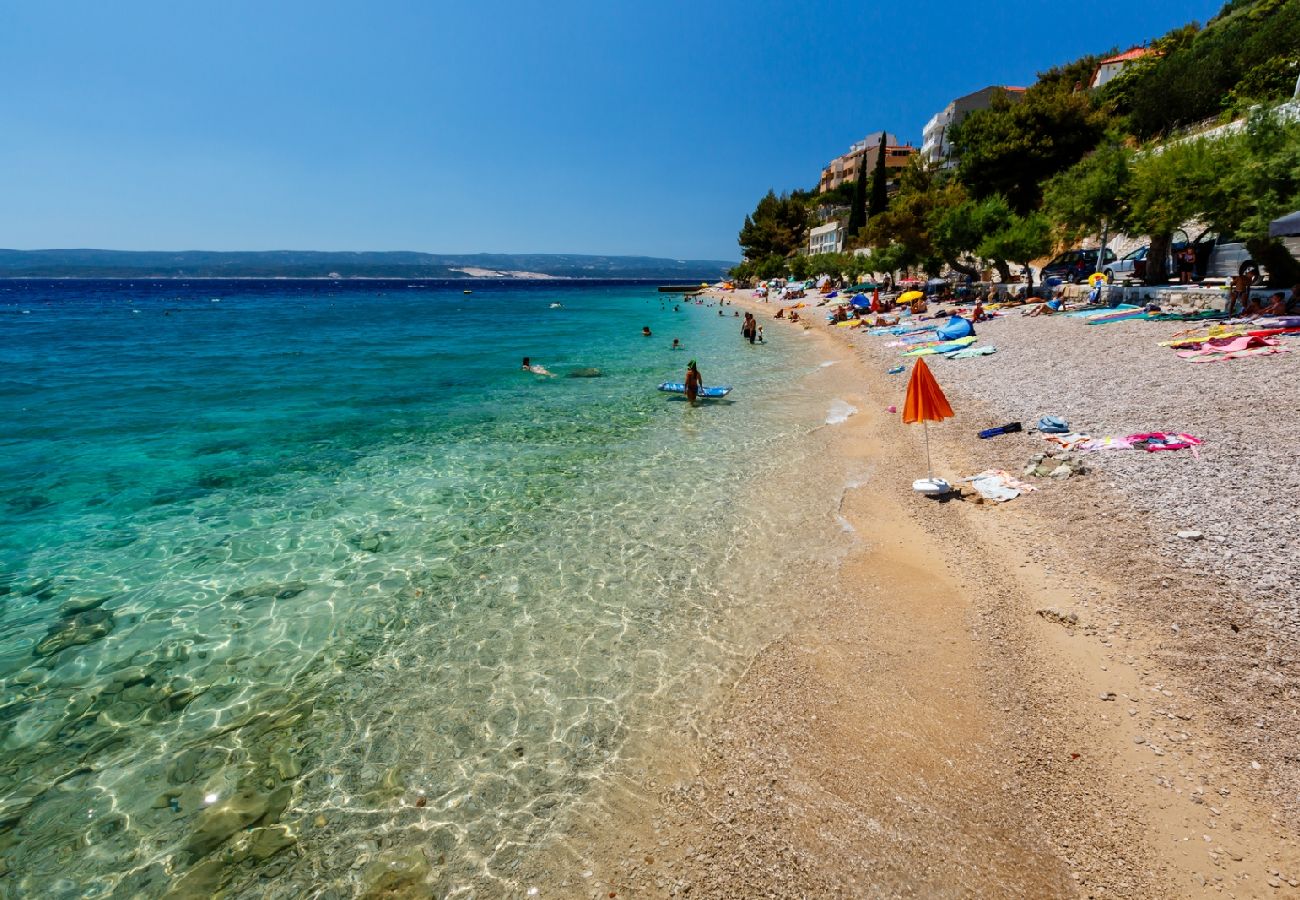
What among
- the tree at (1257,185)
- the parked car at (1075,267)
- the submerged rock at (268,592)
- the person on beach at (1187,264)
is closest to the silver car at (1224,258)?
the person on beach at (1187,264)

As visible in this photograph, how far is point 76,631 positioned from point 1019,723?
12.2m

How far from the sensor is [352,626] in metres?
8.42

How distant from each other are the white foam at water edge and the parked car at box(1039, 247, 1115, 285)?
25.8 meters

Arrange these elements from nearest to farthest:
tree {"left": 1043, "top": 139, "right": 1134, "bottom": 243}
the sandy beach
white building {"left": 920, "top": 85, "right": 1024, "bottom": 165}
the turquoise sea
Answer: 1. the sandy beach
2. the turquoise sea
3. tree {"left": 1043, "top": 139, "right": 1134, "bottom": 243}
4. white building {"left": 920, "top": 85, "right": 1024, "bottom": 165}

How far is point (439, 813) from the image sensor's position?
5.51m

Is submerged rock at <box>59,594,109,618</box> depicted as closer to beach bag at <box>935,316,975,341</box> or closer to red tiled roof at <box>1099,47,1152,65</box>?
beach bag at <box>935,316,975,341</box>

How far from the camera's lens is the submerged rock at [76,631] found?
8070 millimetres

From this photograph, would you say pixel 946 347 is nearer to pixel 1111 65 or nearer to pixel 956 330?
pixel 956 330

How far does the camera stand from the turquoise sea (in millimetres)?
5418

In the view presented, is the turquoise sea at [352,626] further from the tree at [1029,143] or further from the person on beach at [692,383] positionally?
the tree at [1029,143]

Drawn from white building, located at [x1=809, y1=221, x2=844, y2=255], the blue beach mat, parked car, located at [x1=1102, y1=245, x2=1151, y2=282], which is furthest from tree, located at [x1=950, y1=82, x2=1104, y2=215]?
the blue beach mat

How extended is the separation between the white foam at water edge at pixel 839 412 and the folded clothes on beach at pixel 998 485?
642 cm

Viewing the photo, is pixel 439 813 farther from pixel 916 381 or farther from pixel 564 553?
pixel 916 381

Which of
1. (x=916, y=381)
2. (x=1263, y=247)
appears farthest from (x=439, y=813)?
(x=1263, y=247)
